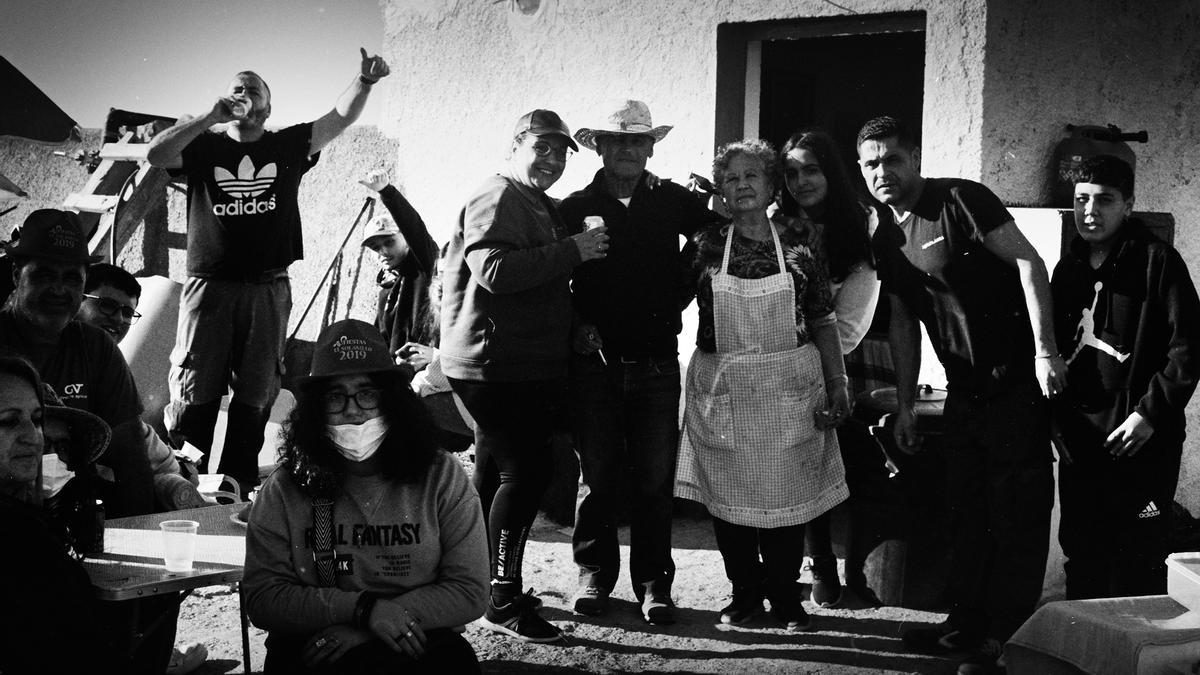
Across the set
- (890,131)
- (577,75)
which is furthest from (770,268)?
(577,75)

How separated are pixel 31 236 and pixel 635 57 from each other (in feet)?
12.8

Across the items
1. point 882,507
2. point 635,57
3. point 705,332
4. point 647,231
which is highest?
point 635,57

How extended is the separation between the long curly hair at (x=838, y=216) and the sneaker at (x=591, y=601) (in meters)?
1.59

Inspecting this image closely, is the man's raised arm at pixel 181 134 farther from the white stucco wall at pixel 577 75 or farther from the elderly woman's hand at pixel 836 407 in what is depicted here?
the elderly woman's hand at pixel 836 407

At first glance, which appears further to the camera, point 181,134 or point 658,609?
point 181,134

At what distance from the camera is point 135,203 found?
10.0 meters

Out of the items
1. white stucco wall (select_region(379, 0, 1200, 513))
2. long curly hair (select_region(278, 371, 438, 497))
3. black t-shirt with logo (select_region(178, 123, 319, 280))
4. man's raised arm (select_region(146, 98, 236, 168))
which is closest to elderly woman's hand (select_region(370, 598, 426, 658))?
long curly hair (select_region(278, 371, 438, 497))

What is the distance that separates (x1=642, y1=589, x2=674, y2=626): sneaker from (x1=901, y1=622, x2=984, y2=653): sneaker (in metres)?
0.90

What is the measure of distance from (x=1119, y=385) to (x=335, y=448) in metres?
2.69

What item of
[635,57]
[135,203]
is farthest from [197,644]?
[135,203]

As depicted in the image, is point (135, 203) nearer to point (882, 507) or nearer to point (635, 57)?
point (635, 57)

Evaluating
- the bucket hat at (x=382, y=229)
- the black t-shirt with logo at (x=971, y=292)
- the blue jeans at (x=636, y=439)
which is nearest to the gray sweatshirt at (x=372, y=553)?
the blue jeans at (x=636, y=439)

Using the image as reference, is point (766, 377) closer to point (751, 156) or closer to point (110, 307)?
point (751, 156)

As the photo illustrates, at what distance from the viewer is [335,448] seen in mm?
3359
